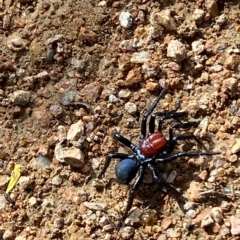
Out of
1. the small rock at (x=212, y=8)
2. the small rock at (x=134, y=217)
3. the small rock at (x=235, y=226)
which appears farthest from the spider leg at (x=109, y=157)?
the small rock at (x=212, y=8)

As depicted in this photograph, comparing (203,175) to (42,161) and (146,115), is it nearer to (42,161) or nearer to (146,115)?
(146,115)

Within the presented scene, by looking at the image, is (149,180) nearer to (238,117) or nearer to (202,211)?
(202,211)

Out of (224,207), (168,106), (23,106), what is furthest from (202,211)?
(23,106)

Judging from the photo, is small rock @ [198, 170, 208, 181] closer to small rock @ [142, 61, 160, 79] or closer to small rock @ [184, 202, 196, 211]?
small rock @ [184, 202, 196, 211]

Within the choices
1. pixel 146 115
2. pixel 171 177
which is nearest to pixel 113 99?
pixel 146 115

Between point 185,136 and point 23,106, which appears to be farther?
point 23,106

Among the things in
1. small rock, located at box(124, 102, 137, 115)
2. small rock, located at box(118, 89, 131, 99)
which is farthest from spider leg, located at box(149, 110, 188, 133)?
small rock, located at box(118, 89, 131, 99)
